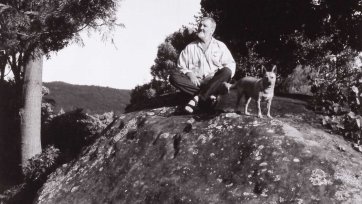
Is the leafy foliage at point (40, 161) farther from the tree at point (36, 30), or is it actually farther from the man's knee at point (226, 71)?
the man's knee at point (226, 71)

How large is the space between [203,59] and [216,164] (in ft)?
10.2

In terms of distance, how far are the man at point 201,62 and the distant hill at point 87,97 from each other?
2121cm

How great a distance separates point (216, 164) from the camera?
740 cm

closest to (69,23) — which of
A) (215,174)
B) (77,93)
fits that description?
(215,174)

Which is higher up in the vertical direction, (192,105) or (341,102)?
(341,102)

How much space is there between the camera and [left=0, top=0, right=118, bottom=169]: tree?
15906 mm

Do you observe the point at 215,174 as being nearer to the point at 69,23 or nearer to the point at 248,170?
the point at 248,170

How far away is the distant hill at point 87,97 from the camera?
32.4 metres

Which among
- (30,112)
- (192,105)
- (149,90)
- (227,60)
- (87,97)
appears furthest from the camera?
(87,97)

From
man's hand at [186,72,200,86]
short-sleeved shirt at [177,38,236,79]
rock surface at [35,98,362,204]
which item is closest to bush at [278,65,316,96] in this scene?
short-sleeved shirt at [177,38,236,79]

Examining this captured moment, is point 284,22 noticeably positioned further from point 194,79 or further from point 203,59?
point 194,79

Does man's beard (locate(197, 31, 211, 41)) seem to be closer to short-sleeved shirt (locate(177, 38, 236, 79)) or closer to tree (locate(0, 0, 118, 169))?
short-sleeved shirt (locate(177, 38, 236, 79))

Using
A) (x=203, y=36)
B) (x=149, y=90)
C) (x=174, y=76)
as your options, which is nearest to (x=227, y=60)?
(x=203, y=36)

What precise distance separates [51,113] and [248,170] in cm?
1912
